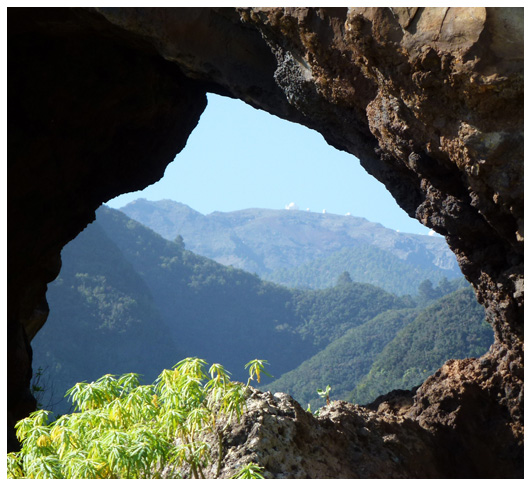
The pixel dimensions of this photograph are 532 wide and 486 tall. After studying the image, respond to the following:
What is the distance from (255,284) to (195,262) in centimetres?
510

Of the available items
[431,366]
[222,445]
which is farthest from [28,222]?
[431,366]

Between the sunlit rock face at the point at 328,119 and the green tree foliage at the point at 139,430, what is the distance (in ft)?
6.20

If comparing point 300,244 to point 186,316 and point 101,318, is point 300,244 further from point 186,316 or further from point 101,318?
point 101,318

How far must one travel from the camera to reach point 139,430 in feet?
13.3

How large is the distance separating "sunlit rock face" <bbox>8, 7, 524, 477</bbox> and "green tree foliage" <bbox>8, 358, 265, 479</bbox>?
1889mm

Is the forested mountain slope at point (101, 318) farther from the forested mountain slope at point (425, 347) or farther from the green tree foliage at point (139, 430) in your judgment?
the green tree foliage at point (139, 430)

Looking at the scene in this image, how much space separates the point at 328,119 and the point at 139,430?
3.10m

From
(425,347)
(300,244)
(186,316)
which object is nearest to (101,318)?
(186,316)

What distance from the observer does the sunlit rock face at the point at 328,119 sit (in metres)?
4.14

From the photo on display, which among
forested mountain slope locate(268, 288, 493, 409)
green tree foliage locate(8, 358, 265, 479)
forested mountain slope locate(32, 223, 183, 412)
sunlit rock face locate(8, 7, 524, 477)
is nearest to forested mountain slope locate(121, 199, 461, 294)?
forested mountain slope locate(32, 223, 183, 412)

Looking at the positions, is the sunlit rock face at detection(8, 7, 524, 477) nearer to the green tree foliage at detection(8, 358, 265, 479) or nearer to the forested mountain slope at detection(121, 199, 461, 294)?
the green tree foliage at detection(8, 358, 265, 479)

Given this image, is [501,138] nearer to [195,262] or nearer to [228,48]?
[228,48]

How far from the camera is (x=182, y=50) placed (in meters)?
6.23
